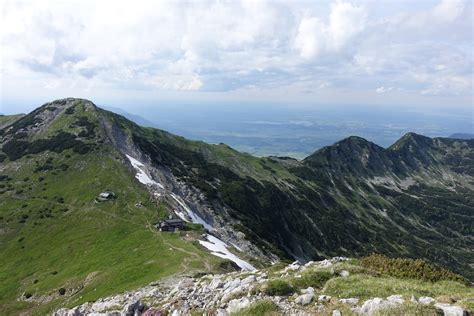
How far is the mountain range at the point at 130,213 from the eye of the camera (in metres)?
56.0

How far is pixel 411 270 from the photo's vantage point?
25.7 metres

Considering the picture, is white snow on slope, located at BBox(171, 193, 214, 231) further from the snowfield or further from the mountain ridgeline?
the mountain ridgeline

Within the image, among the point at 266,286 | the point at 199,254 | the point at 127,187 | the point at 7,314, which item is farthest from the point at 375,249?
the point at 266,286

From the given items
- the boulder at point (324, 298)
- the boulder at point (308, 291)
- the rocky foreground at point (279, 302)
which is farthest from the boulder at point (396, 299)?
the boulder at point (308, 291)

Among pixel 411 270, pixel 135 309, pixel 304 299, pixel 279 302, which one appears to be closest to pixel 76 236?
pixel 135 309

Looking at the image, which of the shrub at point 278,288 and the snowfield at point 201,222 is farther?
the snowfield at point 201,222

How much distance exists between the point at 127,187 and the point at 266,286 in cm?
7420

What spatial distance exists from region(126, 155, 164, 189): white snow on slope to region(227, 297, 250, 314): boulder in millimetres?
79652

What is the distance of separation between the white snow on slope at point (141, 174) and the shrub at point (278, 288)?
7963cm

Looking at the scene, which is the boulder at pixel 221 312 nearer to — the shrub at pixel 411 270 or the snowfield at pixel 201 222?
the shrub at pixel 411 270

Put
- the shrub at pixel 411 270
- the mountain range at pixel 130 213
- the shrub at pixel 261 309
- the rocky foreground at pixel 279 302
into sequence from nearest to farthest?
A: the rocky foreground at pixel 279 302
the shrub at pixel 261 309
the shrub at pixel 411 270
the mountain range at pixel 130 213

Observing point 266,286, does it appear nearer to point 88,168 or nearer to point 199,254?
point 199,254

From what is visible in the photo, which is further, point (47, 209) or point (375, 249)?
point (375, 249)

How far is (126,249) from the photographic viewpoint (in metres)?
60.5
